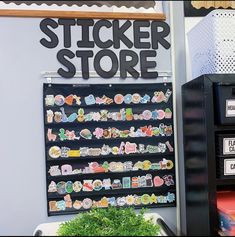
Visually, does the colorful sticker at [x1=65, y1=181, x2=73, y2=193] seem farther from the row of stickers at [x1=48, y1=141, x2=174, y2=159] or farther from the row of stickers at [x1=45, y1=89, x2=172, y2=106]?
the row of stickers at [x1=45, y1=89, x2=172, y2=106]

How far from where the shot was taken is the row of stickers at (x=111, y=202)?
4.48ft

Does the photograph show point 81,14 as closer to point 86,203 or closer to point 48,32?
point 48,32

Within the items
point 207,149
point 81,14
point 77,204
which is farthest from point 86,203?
point 81,14

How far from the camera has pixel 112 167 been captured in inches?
54.9

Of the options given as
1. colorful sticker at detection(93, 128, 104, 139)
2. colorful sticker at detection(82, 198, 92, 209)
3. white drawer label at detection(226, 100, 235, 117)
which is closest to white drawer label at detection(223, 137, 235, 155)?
white drawer label at detection(226, 100, 235, 117)

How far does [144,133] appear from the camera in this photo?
1.42 metres

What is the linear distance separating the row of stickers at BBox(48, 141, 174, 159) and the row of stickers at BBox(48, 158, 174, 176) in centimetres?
5

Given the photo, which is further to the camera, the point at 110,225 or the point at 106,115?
the point at 106,115

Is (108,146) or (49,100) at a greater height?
(49,100)

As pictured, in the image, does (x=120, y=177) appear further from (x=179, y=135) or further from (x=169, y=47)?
(x=169, y=47)

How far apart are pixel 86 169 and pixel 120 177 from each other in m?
0.17

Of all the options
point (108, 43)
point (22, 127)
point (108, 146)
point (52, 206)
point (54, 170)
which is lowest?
point (52, 206)

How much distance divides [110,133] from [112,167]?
0.54 ft

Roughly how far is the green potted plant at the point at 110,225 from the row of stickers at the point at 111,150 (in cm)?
33
